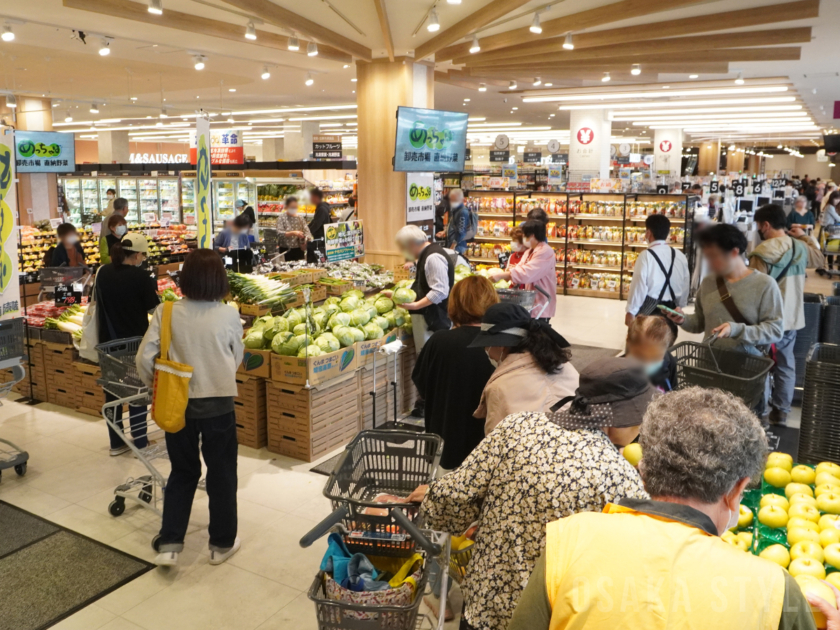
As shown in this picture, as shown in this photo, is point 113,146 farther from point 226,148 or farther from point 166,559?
point 166,559

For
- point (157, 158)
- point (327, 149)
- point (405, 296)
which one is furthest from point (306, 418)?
point (157, 158)

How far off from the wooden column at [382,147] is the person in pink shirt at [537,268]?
221cm

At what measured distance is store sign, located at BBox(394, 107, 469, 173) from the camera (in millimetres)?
8000

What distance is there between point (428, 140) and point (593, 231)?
18.1ft

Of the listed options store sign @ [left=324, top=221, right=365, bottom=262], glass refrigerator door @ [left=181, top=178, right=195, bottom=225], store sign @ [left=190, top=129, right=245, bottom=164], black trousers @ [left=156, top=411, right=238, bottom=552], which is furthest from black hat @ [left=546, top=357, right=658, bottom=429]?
store sign @ [left=190, top=129, right=245, bottom=164]

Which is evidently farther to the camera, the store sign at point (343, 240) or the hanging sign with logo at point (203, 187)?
the store sign at point (343, 240)

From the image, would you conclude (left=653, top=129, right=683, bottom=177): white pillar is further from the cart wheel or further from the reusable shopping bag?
the reusable shopping bag

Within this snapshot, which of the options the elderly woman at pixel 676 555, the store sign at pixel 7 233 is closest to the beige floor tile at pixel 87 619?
the store sign at pixel 7 233

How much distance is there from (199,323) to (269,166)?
13289 millimetres

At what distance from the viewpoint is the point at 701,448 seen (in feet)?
4.62

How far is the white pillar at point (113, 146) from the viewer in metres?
22.9

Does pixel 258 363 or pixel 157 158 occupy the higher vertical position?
pixel 157 158

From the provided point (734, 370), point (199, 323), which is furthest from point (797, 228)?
point (199, 323)

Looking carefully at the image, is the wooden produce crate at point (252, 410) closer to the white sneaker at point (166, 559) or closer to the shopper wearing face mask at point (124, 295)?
the shopper wearing face mask at point (124, 295)
